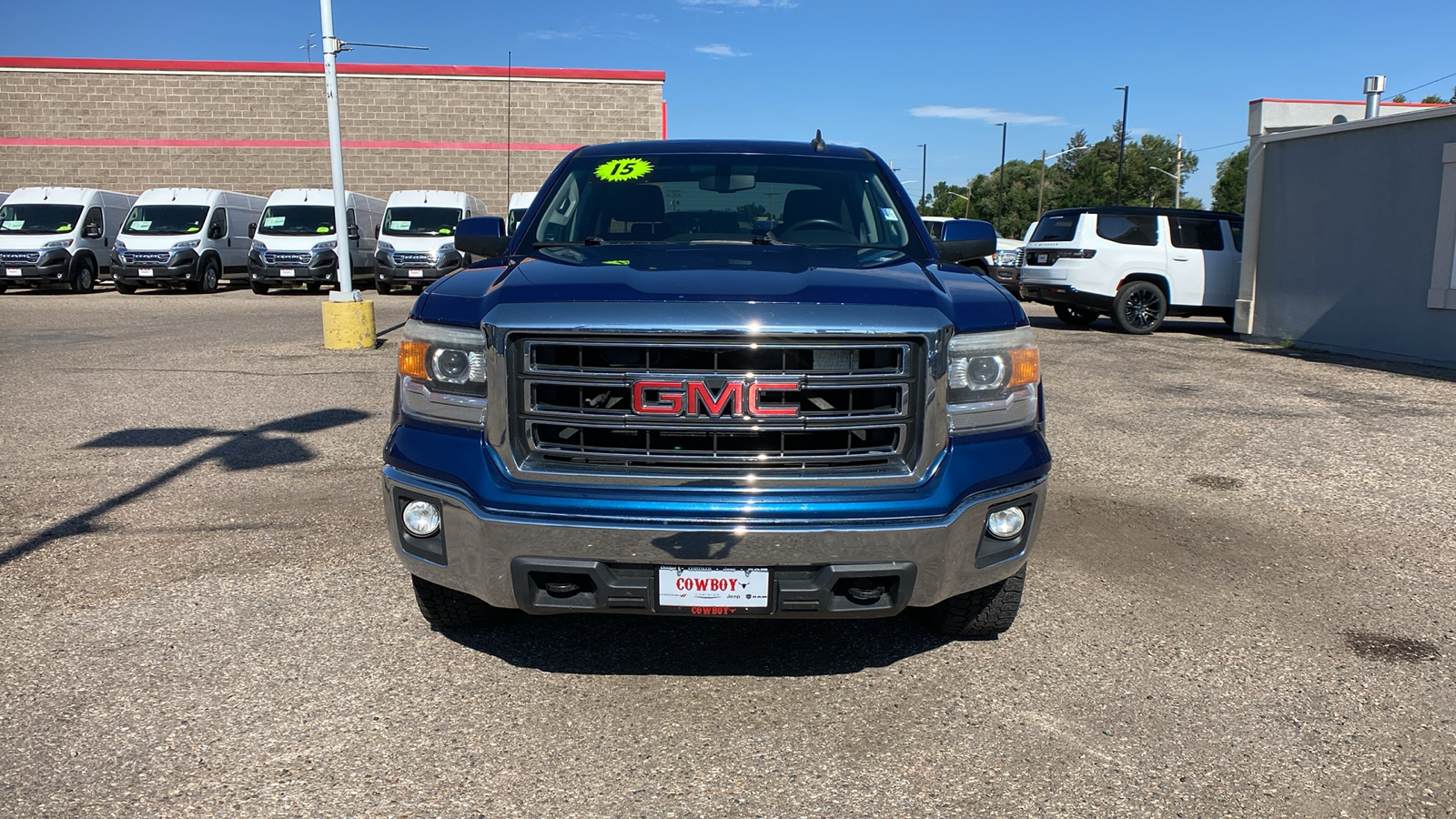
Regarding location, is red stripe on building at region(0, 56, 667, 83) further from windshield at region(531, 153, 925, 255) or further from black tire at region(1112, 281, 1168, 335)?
windshield at region(531, 153, 925, 255)

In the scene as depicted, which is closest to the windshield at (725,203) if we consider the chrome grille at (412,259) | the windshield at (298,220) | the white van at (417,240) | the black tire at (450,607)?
the black tire at (450,607)

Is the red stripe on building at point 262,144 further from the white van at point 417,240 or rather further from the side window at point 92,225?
the side window at point 92,225

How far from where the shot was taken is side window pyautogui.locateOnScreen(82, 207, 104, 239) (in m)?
23.6

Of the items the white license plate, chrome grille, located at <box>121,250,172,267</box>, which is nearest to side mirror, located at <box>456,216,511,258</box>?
the white license plate

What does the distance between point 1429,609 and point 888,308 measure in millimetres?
2905

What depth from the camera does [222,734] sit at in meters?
3.12

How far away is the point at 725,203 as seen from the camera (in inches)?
181

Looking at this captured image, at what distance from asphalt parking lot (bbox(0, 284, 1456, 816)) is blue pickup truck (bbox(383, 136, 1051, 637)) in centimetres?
43

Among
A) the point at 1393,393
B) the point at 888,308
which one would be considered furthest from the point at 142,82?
the point at 888,308

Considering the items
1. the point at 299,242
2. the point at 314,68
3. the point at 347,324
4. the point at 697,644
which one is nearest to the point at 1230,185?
the point at 314,68

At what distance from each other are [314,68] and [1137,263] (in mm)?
27022

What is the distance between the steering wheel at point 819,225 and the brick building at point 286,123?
30.5m

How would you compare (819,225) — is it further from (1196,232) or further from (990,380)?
(1196,232)

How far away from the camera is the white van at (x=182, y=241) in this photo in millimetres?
22359
